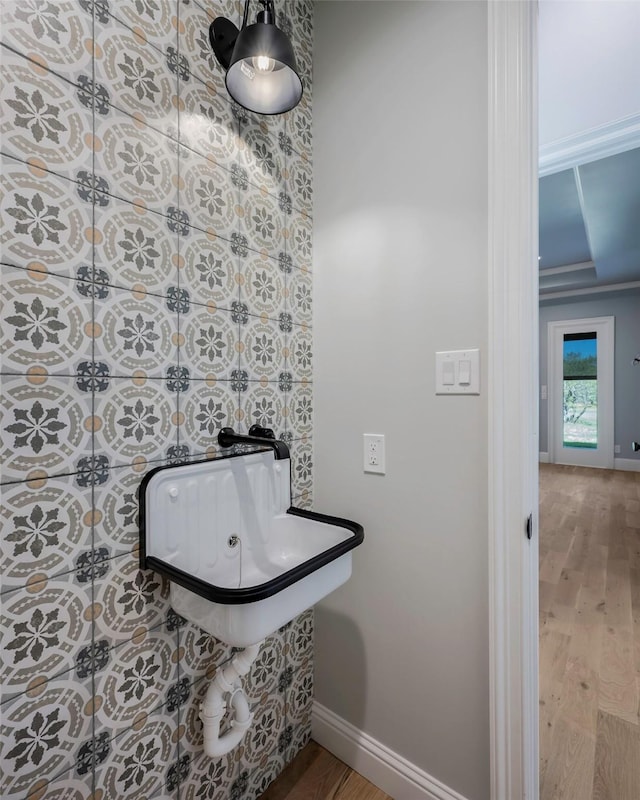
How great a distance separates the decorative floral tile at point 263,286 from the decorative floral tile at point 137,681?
0.94 meters

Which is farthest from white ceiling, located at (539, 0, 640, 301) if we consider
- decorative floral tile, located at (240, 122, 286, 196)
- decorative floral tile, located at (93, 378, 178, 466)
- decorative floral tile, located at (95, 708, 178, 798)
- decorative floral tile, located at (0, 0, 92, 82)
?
decorative floral tile, located at (95, 708, 178, 798)

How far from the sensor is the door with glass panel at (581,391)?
5.94 metres

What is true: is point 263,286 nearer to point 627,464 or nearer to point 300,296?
point 300,296

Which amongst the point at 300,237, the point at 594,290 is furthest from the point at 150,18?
the point at 594,290

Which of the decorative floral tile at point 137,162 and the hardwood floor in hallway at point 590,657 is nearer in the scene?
the decorative floral tile at point 137,162

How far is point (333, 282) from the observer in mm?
Result: 1431

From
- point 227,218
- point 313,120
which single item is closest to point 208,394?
point 227,218

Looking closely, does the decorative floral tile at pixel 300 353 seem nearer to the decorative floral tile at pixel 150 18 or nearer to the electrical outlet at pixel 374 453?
the electrical outlet at pixel 374 453

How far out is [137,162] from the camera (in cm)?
90

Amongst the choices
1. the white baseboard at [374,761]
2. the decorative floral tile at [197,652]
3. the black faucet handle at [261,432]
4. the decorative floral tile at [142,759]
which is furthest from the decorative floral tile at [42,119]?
the white baseboard at [374,761]

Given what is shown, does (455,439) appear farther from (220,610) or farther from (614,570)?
(614,570)

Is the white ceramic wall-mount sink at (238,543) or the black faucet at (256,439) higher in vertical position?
the black faucet at (256,439)

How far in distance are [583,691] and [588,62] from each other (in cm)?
275

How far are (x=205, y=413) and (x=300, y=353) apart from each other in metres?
0.49
